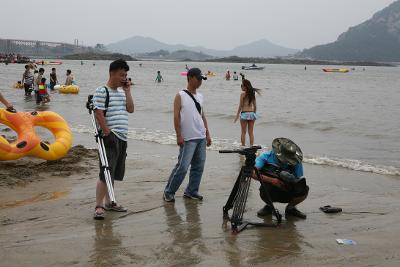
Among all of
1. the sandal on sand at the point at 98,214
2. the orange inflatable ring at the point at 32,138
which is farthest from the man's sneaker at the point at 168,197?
the orange inflatable ring at the point at 32,138

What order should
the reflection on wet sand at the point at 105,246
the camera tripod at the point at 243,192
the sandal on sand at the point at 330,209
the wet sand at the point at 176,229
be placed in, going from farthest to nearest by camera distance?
the sandal on sand at the point at 330,209 < the camera tripod at the point at 243,192 < the wet sand at the point at 176,229 < the reflection on wet sand at the point at 105,246

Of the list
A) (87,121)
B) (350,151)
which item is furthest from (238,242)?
(87,121)

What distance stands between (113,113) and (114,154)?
0.47 metres

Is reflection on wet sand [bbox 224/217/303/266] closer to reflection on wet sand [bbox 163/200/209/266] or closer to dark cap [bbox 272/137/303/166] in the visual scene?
reflection on wet sand [bbox 163/200/209/266]

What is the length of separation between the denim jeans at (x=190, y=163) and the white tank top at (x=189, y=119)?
3.6 inches

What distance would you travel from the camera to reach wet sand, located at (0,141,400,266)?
15.0ft

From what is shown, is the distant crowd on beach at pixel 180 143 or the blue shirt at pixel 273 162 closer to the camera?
the distant crowd on beach at pixel 180 143

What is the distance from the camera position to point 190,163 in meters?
6.47

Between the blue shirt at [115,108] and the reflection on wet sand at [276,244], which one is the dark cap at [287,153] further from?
the blue shirt at [115,108]

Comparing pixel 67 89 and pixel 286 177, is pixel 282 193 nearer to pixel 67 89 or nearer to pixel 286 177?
pixel 286 177

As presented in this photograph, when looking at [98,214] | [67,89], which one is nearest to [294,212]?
[98,214]

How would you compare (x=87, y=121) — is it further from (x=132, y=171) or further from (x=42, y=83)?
(x=132, y=171)

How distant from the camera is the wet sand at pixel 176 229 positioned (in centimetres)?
459

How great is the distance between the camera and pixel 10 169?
8.20 m
